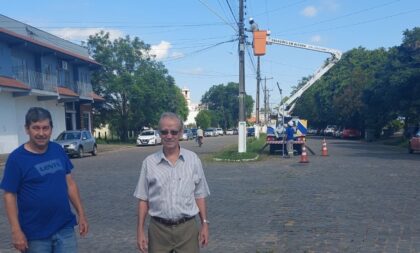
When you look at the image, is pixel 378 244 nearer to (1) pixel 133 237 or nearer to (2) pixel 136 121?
(1) pixel 133 237

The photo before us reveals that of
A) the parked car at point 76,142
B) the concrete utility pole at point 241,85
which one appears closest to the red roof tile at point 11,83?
the parked car at point 76,142

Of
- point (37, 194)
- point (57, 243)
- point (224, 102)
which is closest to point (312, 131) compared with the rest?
point (224, 102)

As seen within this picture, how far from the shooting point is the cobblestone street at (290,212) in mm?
7043

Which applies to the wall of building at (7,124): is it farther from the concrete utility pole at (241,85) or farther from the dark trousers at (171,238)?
the dark trousers at (171,238)

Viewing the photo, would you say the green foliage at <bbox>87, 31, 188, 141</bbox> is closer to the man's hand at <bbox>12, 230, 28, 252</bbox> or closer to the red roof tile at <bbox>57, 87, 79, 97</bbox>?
the red roof tile at <bbox>57, 87, 79, 97</bbox>

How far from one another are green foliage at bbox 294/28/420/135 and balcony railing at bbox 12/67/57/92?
974 inches

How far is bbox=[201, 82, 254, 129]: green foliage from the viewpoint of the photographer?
Answer: 5162 inches

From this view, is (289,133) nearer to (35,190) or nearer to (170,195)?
(170,195)

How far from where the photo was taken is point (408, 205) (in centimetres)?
981

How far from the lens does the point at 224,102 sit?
13600cm

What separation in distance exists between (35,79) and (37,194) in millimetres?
31392

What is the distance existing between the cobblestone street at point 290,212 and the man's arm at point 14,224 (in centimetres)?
314

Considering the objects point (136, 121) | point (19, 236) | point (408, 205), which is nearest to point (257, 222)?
point (408, 205)

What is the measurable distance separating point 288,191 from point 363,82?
43777 mm
